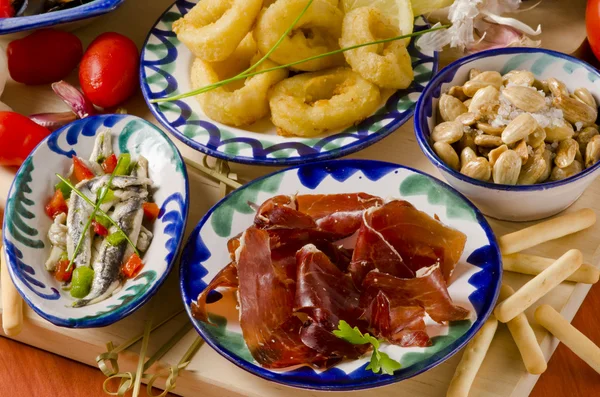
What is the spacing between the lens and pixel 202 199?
1521mm

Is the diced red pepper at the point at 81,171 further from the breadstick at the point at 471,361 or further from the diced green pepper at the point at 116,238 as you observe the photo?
the breadstick at the point at 471,361

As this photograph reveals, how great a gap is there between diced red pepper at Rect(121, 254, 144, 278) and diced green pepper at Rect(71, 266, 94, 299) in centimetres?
7

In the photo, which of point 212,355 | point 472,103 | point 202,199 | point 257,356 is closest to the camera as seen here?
point 257,356

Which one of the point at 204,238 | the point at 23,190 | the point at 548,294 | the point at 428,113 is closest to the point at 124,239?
the point at 204,238

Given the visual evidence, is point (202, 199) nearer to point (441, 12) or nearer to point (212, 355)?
point (212, 355)

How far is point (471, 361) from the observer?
3.64 feet

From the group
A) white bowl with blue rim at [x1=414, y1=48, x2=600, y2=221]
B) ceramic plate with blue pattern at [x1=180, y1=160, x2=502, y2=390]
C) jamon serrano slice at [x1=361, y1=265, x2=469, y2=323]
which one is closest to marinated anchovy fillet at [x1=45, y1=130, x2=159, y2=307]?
ceramic plate with blue pattern at [x1=180, y1=160, x2=502, y2=390]

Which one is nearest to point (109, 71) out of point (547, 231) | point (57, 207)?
point (57, 207)

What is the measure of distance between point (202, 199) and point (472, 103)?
2.09 ft

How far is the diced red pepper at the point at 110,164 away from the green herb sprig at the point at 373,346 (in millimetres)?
722

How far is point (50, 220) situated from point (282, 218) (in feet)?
1.89

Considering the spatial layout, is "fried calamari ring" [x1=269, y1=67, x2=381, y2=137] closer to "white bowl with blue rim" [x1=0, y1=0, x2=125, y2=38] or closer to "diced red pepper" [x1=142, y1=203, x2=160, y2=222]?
"diced red pepper" [x1=142, y1=203, x2=160, y2=222]

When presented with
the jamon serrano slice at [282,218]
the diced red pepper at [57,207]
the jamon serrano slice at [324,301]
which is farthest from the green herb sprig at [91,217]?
the jamon serrano slice at [324,301]

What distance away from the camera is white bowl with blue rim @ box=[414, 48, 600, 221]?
1.24 m
